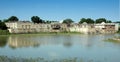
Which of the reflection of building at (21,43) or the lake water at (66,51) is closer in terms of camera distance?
the lake water at (66,51)

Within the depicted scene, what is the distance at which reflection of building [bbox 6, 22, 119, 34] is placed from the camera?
217 feet

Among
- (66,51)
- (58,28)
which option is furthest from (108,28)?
(66,51)

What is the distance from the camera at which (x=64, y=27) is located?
74.9 m

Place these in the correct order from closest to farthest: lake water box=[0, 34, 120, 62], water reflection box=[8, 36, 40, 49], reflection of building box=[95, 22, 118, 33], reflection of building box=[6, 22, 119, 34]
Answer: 1. lake water box=[0, 34, 120, 62]
2. water reflection box=[8, 36, 40, 49]
3. reflection of building box=[6, 22, 119, 34]
4. reflection of building box=[95, 22, 118, 33]

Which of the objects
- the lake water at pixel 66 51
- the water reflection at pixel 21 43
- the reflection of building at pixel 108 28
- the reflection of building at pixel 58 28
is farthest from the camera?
the reflection of building at pixel 108 28

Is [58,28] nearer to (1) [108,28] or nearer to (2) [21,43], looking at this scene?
(1) [108,28]

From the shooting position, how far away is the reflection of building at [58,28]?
66188mm

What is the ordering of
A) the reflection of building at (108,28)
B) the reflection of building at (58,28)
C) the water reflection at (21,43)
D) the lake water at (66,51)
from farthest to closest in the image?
the reflection of building at (108,28) < the reflection of building at (58,28) < the water reflection at (21,43) < the lake water at (66,51)

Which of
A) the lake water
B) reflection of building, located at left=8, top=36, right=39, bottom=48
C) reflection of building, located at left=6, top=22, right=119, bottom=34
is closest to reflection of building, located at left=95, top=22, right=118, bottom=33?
reflection of building, located at left=6, top=22, right=119, bottom=34

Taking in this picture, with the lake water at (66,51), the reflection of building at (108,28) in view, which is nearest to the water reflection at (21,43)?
the lake water at (66,51)

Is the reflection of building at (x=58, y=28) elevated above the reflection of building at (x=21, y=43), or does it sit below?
above

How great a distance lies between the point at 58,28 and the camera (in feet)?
241

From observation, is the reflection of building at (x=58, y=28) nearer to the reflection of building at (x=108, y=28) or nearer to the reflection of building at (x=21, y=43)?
the reflection of building at (x=108, y=28)

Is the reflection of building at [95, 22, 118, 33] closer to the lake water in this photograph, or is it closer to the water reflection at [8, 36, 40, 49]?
the water reflection at [8, 36, 40, 49]
